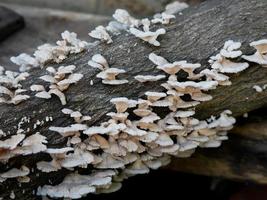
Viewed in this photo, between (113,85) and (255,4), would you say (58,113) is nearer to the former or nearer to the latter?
(113,85)

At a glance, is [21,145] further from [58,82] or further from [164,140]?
[164,140]

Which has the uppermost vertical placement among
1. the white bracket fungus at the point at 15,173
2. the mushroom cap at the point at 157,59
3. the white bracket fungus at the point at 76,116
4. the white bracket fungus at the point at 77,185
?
Result: the mushroom cap at the point at 157,59

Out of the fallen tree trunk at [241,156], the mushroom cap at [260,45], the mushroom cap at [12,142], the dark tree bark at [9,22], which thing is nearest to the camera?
the mushroom cap at [12,142]

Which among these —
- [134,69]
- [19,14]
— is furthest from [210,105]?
[19,14]

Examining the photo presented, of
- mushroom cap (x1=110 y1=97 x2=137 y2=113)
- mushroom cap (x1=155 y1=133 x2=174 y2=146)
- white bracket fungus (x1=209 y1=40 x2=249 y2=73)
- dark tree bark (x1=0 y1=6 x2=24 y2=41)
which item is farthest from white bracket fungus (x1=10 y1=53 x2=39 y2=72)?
dark tree bark (x1=0 y1=6 x2=24 y2=41)

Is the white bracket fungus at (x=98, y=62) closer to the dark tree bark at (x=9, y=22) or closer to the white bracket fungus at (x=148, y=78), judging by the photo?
the white bracket fungus at (x=148, y=78)

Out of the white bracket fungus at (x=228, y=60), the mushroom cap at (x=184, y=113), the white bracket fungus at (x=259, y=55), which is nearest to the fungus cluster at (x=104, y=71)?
the mushroom cap at (x=184, y=113)
